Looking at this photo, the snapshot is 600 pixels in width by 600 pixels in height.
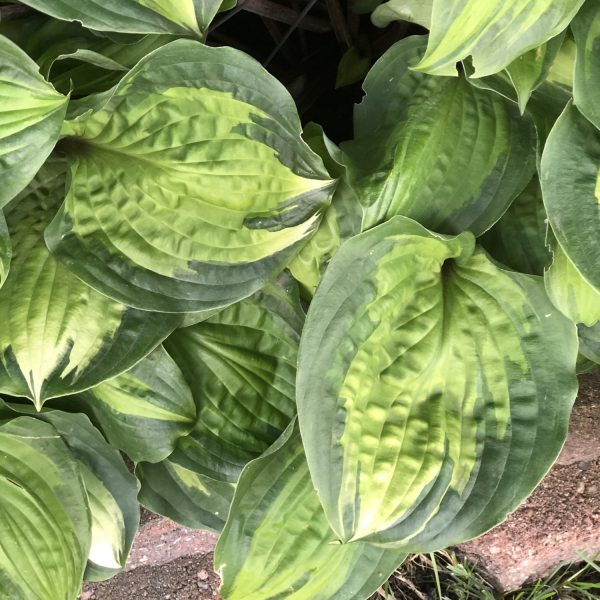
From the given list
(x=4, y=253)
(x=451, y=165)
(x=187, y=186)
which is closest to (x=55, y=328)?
(x=4, y=253)

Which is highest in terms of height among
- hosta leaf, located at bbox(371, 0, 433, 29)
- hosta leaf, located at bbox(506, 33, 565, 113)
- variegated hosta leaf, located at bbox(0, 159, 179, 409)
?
hosta leaf, located at bbox(506, 33, 565, 113)

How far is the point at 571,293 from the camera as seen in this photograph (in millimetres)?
694

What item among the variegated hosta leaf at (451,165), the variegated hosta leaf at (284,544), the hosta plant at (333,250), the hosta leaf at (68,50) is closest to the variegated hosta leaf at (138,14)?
the hosta plant at (333,250)

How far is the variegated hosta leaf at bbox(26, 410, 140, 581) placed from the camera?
3.14 feet

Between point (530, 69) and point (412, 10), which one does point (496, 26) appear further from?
point (412, 10)

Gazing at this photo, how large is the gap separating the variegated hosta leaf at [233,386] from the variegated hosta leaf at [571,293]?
1.07 ft

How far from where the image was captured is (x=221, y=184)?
0.76 meters

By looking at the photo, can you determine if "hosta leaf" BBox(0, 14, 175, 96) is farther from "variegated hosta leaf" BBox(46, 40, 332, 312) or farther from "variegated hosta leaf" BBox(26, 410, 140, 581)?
"variegated hosta leaf" BBox(26, 410, 140, 581)

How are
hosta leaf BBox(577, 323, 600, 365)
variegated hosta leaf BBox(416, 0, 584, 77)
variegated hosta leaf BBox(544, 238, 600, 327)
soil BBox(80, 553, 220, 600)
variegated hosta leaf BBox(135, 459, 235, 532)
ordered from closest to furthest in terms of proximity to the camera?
1. variegated hosta leaf BBox(416, 0, 584, 77)
2. variegated hosta leaf BBox(544, 238, 600, 327)
3. hosta leaf BBox(577, 323, 600, 365)
4. variegated hosta leaf BBox(135, 459, 235, 532)
5. soil BBox(80, 553, 220, 600)

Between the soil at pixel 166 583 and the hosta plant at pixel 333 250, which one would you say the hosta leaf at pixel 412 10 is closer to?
the hosta plant at pixel 333 250

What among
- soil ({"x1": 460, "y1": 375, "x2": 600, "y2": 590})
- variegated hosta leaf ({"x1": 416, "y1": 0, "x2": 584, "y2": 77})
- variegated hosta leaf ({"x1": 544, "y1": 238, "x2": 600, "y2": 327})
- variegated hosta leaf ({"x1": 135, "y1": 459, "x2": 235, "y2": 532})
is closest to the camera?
variegated hosta leaf ({"x1": 416, "y1": 0, "x2": 584, "y2": 77})

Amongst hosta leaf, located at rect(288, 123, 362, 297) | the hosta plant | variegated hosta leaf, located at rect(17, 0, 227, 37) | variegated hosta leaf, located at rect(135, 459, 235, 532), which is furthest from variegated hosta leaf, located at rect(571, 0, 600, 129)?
variegated hosta leaf, located at rect(135, 459, 235, 532)

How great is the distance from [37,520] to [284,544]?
1.06 feet

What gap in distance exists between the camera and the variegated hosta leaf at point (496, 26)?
1.92ft
